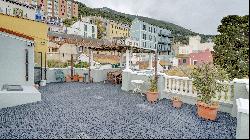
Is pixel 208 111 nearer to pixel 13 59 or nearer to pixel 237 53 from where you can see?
pixel 237 53

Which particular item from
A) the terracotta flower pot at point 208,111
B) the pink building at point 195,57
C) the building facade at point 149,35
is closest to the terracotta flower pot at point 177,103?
the terracotta flower pot at point 208,111

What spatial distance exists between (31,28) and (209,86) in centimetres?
1772

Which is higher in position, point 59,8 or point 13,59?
point 59,8

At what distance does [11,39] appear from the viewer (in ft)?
46.1

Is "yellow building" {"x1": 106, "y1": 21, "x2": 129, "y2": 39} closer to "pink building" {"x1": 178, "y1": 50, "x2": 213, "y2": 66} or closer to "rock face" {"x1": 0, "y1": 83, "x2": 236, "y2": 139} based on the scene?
"pink building" {"x1": 178, "y1": 50, "x2": 213, "y2": 66}

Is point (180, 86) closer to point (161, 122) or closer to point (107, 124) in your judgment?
point (161, 122)

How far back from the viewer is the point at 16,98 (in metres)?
11.5

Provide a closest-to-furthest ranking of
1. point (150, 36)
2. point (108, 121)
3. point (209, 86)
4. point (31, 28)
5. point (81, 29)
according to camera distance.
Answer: point (108, 121), point (209, 86), point (31, 28), point (81, 29), point (150, 36)

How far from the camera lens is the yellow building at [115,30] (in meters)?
94.2

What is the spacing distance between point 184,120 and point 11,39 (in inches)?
430

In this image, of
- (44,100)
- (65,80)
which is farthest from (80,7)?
(44,100)

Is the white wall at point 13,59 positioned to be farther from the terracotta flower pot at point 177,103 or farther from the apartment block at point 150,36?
the apartment block at point 150,36

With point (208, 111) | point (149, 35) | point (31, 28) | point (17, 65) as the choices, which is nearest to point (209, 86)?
point (208, 111)

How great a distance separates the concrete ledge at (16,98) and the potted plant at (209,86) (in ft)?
26.5
